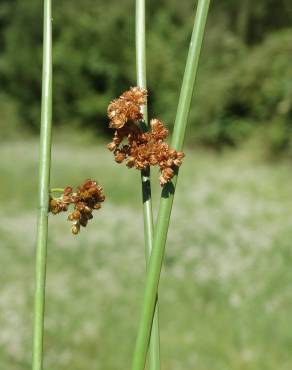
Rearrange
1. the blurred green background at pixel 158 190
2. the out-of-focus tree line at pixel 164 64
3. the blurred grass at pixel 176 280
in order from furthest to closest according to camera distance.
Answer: the out-of-focus tree line at pixel 164 64 < the blurred green background at pixel 158 190 < the blurred grass at pixel 176 280

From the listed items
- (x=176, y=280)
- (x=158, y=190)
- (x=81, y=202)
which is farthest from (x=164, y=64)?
(x=81, y=202)

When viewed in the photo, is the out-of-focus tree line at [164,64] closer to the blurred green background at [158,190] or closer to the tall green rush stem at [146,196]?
the blurred green background at [158,190]

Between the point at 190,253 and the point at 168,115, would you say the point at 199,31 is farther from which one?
the point at 168,115

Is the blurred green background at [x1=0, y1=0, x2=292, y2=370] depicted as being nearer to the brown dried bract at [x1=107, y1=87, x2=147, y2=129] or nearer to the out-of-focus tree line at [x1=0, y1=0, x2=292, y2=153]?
the out-of-focus tree line at [x1=0, y1=0, x2=292, y2=153]

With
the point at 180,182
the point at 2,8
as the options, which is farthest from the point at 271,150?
the point at 2,8

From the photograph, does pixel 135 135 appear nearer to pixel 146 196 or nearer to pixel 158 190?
pixel 146 196

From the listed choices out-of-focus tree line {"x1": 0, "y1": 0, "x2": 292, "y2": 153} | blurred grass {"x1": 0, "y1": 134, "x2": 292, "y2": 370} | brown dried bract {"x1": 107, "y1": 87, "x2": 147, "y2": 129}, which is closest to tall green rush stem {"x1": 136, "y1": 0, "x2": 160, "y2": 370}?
brown dried bract {"x1": 107, "y1": 87, "x2": 147, "y2": 129}

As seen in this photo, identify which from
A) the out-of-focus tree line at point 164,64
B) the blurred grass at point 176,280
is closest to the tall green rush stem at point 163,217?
the blurred grass at point 176,280
